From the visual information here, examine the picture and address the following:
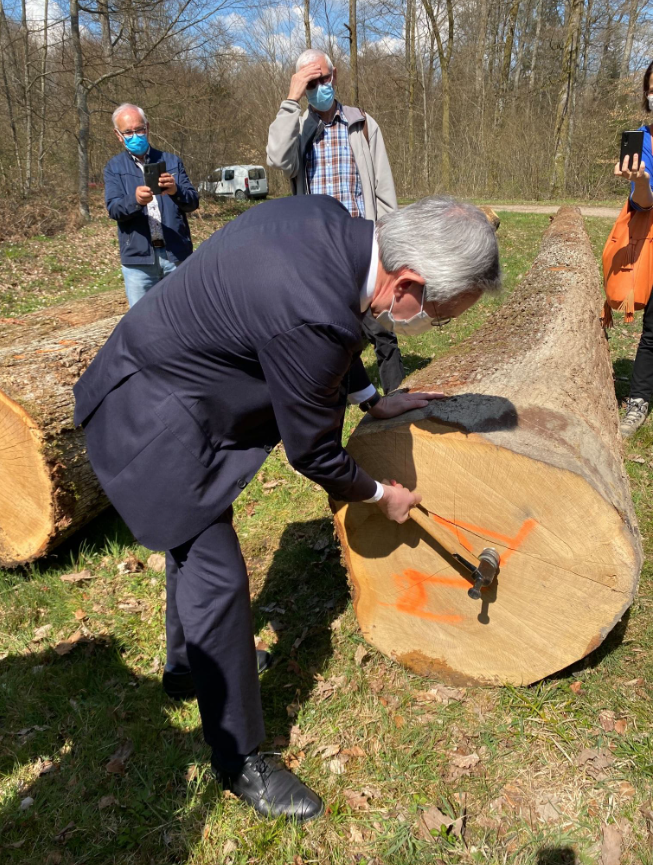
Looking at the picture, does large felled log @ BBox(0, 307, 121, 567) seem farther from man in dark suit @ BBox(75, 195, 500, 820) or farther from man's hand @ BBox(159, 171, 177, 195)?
man's hand @ BBox(159, 171, 177, 195)

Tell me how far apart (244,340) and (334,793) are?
5.05ft

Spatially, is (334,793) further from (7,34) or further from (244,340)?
(7,34)

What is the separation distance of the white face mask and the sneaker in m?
2.80

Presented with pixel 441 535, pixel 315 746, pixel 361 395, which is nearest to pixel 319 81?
pixel 361 395

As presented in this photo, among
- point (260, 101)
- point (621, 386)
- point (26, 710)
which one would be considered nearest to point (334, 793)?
point (26, 710)

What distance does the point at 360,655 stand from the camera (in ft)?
8.21

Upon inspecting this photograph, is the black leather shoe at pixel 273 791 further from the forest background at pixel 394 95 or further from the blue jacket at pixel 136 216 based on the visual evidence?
the forest background at pixel 394 95

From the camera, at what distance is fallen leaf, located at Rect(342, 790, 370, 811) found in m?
1.98

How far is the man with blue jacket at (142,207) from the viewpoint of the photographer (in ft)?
13.4

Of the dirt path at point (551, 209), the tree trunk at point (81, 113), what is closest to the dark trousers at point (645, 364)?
the dirt path at point (551, 209)

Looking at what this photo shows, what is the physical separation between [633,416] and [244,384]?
3239 mm

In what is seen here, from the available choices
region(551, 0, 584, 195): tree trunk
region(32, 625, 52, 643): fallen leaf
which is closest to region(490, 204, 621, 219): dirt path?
region(551, 0, 584, 195): tree trunk

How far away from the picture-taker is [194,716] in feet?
7.73

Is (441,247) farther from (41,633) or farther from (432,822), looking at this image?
(41,633)
